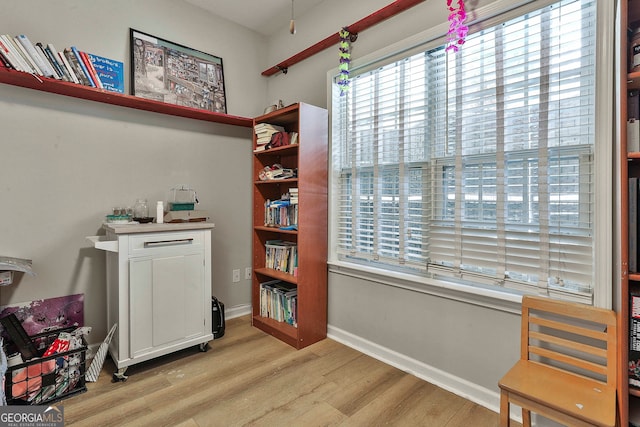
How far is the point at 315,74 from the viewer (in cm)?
287

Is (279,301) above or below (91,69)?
below

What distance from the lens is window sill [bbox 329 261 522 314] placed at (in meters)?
1.75

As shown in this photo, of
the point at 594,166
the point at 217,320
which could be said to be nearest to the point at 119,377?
the point at 217,320

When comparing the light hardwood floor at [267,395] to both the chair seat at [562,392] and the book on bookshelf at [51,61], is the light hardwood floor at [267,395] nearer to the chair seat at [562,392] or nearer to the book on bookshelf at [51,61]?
the chair seat at [562,392]

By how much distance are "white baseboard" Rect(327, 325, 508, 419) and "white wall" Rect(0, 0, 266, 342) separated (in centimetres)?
132

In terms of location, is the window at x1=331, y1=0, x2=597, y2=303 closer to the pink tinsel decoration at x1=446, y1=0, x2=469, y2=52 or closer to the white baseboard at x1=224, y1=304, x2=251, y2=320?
the pink tinsel decoration at x1=446, y1=0, x2=469, y2=52

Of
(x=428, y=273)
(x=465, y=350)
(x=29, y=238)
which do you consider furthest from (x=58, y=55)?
(x=465, y=350)

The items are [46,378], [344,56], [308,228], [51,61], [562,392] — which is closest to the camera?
[562,392]

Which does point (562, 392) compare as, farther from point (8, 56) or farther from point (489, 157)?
point (8, 56)

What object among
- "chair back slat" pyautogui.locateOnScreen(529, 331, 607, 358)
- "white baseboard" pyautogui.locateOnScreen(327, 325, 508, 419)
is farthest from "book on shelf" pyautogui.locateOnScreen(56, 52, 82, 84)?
"chair back slat" pyautogui.locateOnScreen(529, 331, 607, 358)

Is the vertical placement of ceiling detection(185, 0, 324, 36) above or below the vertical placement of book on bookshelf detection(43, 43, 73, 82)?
above

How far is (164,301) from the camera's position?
2.21m

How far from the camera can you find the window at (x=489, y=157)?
1557 mm

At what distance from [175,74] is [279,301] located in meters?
2.18
